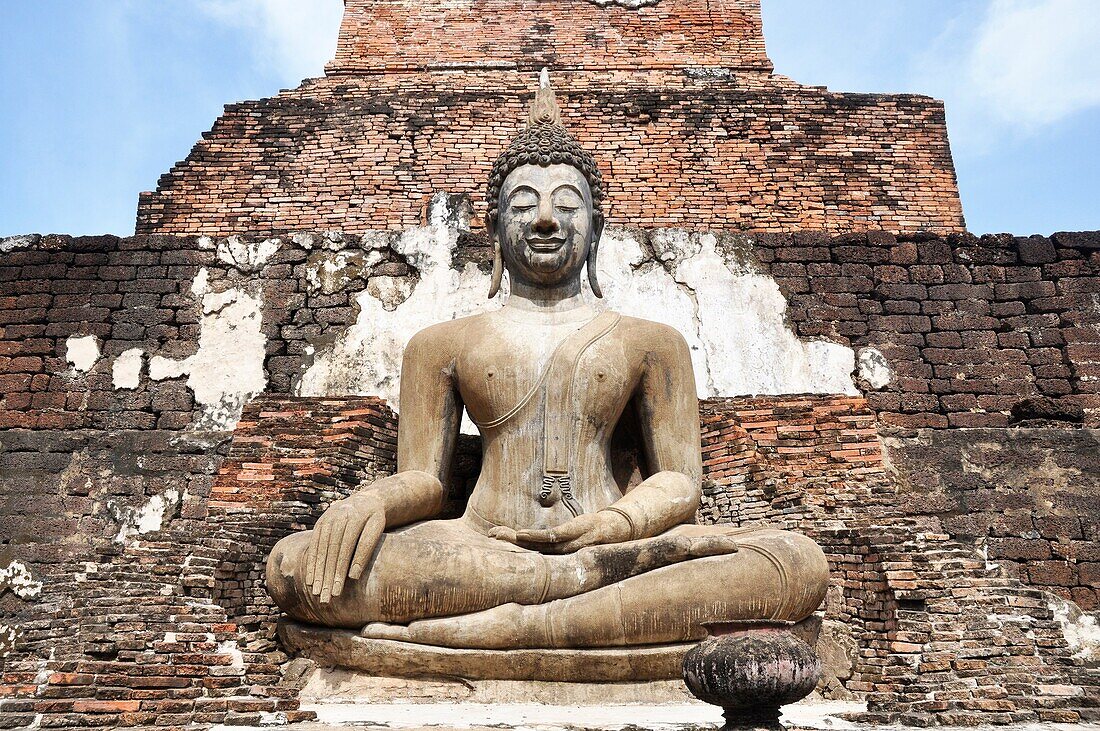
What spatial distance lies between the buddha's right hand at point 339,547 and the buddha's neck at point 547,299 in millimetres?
1681

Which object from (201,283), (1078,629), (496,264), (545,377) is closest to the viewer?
(545,377)

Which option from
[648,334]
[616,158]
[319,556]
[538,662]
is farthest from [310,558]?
[616,158]

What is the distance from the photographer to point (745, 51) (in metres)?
13.5

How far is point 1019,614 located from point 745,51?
982 cm

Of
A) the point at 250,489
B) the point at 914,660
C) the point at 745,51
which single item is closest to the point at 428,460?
the point at 250,489

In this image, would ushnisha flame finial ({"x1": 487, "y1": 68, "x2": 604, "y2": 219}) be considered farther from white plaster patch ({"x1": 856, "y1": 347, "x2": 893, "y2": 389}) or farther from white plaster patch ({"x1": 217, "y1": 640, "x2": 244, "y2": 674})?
white plaster patch ({"x1": 217, "y1": 640, "x2": 244, "y2": 674})

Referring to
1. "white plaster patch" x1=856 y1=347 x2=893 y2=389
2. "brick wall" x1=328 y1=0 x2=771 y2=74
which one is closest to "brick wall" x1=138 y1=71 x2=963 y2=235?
"brick wall" x1=328 y1=0 x2=771 y2=74

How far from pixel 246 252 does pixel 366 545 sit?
142 inches

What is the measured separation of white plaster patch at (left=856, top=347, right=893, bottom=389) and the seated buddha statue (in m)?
2.14

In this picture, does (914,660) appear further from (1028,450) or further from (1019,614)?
(1028,450)

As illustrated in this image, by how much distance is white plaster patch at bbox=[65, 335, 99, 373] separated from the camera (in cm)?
747

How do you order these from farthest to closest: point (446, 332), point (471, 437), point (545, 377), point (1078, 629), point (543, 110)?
point (471, 437) < point (1078, 629) < point (543, 110) < point (446, 332) < point (545, 377)

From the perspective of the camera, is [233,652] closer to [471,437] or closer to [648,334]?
[471,437]

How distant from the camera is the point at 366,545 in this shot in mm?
4773
